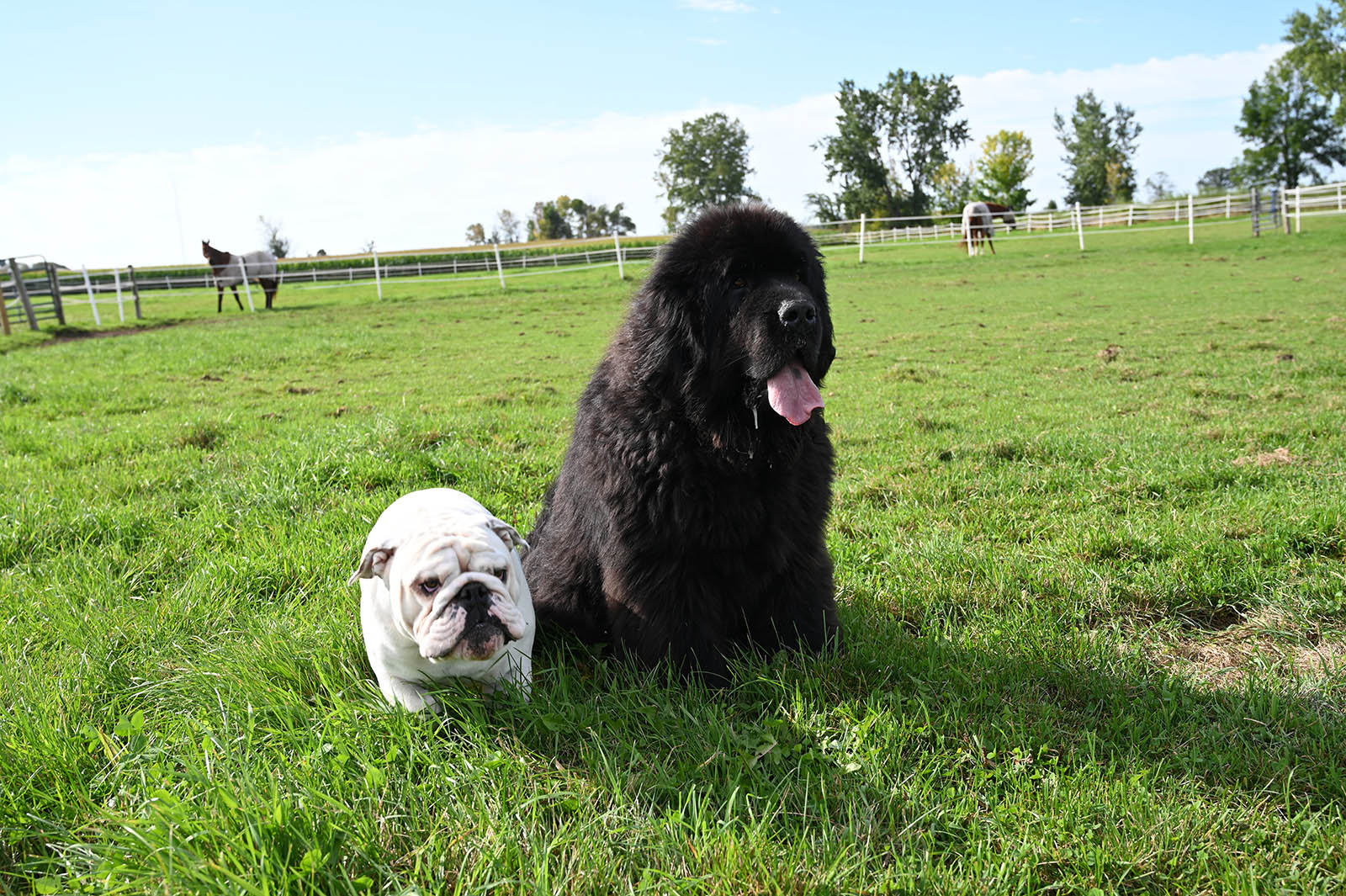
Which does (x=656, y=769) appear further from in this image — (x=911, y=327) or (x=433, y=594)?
(x=911, y=327)

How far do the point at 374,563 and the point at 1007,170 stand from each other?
76591 millimetres

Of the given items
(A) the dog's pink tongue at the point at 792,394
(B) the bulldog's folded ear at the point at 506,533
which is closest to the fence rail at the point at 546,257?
(A) the dog's pink tongue at the point at 792,394

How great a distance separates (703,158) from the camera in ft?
318

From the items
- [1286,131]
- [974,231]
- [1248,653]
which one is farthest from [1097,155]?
[1248,653]

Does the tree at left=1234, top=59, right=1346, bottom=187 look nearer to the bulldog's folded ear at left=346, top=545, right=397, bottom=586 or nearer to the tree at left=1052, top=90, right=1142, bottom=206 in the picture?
the tree at left=1052, top=90, right=1142, bottom=206

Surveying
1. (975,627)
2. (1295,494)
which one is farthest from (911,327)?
(975,627)

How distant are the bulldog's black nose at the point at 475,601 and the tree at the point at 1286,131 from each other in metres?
91.2

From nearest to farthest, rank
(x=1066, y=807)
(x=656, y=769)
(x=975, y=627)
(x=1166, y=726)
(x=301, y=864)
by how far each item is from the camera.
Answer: (x=301, y=864) < (x=1066, y=807) < (x=656, y=769) < (x=1166, y=726) < (x=975, y=627)

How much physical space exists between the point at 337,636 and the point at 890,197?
85.3 metres

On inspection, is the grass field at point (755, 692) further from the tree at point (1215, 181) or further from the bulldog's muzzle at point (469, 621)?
the tree at point (1215, 181)

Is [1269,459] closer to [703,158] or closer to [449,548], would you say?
[449,548]

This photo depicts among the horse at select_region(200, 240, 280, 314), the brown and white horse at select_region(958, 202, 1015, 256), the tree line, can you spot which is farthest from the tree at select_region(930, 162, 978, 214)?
the horse at select_region(200, 240, 280, 314)

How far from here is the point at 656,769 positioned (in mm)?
2336

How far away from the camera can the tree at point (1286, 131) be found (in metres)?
71.6
